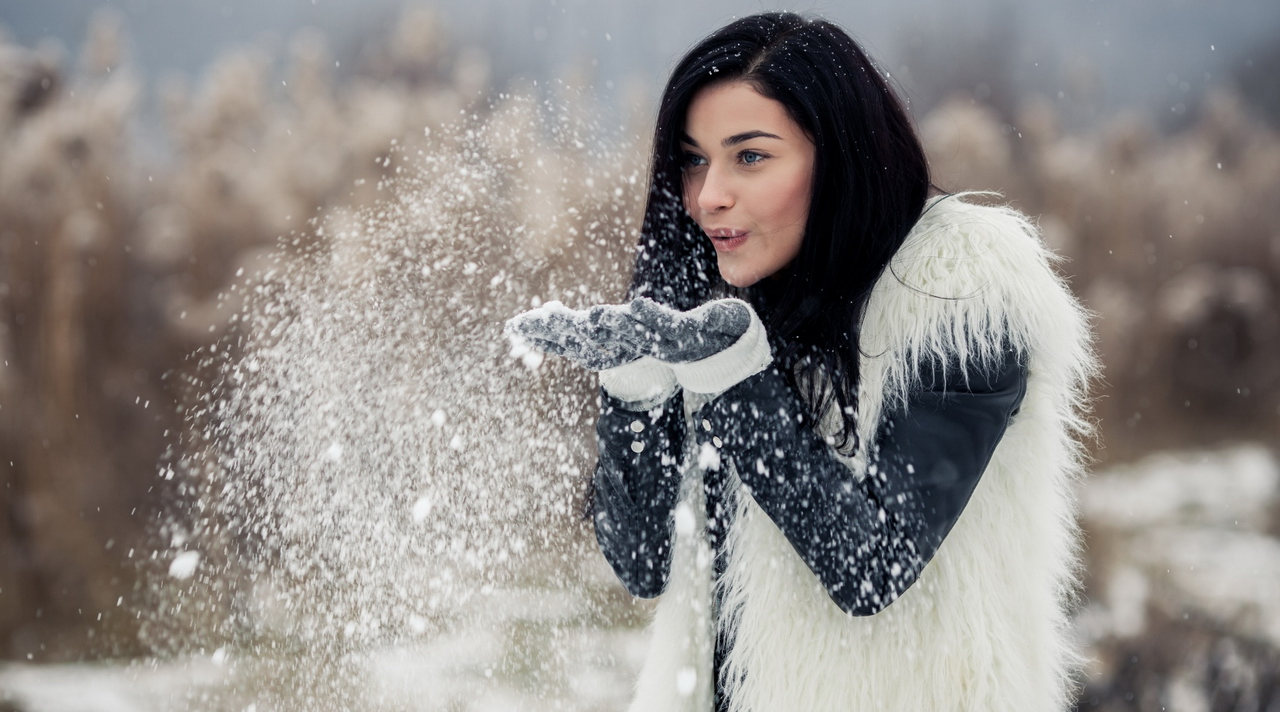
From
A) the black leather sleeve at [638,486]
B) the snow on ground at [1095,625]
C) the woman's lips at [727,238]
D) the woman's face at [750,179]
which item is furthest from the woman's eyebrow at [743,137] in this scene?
the snow on ground at [1095,625]

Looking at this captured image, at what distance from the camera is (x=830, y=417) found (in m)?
0.99

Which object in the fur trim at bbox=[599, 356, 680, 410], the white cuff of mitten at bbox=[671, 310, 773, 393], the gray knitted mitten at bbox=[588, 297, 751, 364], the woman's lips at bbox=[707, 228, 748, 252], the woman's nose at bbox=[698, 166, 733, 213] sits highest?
the woman's nose at bbox=[698, 166, 733, 213]

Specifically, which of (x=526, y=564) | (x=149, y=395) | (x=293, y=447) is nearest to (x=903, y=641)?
(x=293, y=447)

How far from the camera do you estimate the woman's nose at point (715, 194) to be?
1061 mm

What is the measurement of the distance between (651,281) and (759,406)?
1.28 ft

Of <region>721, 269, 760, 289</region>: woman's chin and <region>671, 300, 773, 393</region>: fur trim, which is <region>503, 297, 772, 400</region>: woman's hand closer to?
<region>671, 300, 773, 393</region>: fur trim

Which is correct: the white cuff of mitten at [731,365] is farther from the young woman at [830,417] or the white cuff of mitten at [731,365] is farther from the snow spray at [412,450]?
the snow spray at [412,450]

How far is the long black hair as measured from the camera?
104cm

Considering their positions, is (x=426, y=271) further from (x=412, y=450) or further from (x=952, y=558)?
(x=952, y=558)

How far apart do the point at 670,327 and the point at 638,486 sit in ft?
0.88

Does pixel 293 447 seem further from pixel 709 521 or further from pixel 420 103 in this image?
pixel 709 521

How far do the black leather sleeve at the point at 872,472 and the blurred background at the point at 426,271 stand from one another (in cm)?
179

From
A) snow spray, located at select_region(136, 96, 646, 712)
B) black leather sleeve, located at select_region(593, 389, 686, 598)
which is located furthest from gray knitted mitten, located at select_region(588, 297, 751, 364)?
snow spray, located at select_region(136, 96, 646, 712)

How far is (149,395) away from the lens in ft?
9.05
